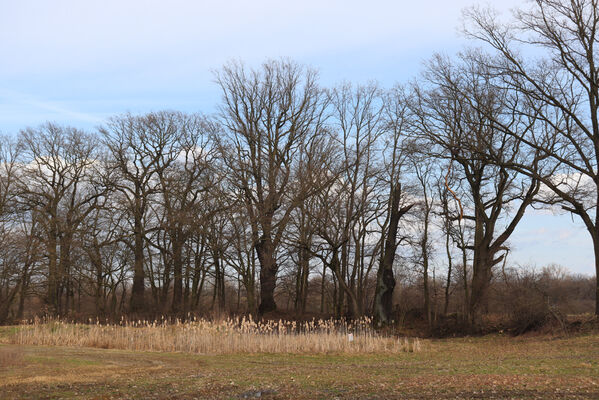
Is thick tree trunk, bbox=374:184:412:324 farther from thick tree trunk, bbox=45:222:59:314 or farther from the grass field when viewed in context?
thick tree trunk, bbox=45:222:59:314

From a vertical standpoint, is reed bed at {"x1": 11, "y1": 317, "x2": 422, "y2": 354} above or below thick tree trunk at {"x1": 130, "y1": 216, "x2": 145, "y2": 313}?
below

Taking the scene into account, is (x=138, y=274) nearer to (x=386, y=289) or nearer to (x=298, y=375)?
(x=386, y=289)

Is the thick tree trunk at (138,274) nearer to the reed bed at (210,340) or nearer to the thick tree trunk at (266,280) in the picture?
the thick tree trunk at (266,280)

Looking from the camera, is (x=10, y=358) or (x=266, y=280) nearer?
(x=10, y=358)

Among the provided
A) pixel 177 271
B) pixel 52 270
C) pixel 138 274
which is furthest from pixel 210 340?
pixel 138 274

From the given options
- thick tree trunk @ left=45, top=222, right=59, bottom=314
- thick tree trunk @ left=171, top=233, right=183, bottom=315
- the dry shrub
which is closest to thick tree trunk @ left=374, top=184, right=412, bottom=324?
thick tree trunk @ left=171, top=233, right=183, bottom=315

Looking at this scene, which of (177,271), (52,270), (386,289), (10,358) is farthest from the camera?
(177,271)

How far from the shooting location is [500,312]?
971 inches

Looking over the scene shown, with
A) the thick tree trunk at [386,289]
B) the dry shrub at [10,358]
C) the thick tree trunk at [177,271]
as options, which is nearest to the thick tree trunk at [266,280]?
the thick tree trunk at [177,271]

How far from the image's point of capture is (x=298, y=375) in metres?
10.6

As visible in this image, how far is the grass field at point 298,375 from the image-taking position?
8406mm

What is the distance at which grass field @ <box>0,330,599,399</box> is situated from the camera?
841 centimetres

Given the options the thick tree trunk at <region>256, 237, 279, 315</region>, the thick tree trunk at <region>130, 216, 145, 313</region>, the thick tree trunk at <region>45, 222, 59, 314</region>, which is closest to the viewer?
the thick tree trunk at <region>256, 237, 279, 315</region>

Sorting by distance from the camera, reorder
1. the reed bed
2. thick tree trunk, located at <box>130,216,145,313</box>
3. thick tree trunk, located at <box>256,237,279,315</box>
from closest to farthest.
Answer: the reed bed
thick tree trunk, located at <box>256,237,279,315</box>
thick tree trunk, located at <box>130,216,145,313</box>
